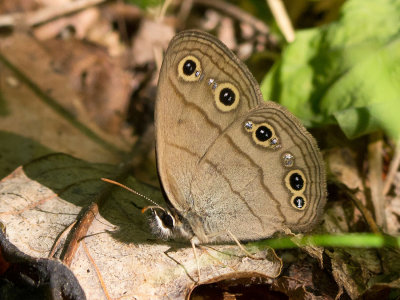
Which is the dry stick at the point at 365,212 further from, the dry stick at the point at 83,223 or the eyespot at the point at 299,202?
the dry stick at the point at 83,223

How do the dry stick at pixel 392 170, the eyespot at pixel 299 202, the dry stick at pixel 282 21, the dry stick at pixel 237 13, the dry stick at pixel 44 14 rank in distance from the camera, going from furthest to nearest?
the dry stick at pixel 237 13
the dry stick at pixel 44 14
the dry stick at pixel 282 21
the dry stick at pixel 392 170
the eyespot at pixel 299 202

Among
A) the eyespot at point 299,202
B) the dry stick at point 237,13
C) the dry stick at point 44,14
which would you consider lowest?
the eyespot at point 299,202

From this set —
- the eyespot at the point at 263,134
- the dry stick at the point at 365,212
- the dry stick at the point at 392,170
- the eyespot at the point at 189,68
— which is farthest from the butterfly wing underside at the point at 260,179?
the dry stick at the point at 392,170

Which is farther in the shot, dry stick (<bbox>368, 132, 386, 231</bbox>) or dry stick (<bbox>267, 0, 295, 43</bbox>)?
dry stick (<bbox>267, 0, 295, 43</bbox>)

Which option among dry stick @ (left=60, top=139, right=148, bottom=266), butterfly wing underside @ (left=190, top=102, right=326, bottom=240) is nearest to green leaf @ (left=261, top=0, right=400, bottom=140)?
butterfly wing underside @ (left=190, top=102, right=326, bottom=240)

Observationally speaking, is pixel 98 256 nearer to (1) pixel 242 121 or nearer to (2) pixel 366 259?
(1) pixel 242 121

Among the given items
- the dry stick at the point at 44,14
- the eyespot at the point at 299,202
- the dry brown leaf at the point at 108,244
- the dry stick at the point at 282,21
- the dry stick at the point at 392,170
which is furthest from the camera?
the dry stick at the point at 44,14

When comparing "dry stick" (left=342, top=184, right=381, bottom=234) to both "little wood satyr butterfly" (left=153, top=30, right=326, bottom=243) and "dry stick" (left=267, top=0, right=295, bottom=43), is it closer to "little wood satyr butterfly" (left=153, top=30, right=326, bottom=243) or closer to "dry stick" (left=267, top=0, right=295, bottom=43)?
"little wood satyr butterfly" (left=153, top=30, right=326, bottom=243)

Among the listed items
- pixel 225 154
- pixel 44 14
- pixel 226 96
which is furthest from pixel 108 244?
pixel 44 14
